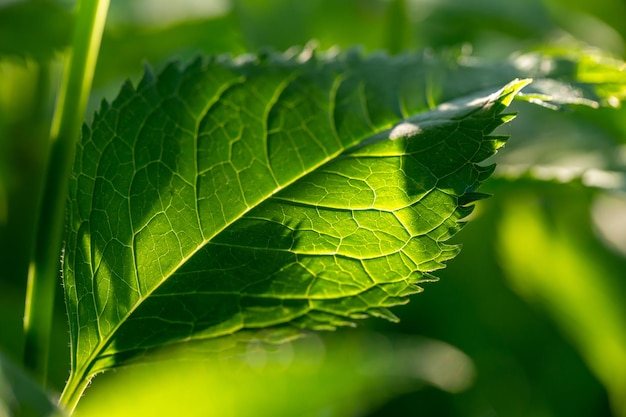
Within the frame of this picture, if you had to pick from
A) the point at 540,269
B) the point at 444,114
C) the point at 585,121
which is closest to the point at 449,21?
the point at 585,121

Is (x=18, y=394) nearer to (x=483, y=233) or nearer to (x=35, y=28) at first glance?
(x=35, y=28)

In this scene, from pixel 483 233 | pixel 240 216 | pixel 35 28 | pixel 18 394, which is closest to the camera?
pixel 18 394

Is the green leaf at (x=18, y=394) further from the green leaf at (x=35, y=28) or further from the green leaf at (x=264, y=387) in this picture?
the green leaf at (x=35, y=28)

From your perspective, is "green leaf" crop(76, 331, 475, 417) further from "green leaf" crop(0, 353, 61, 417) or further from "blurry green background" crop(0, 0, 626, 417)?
"blurry green background" crop(0, 0, 626, 417)

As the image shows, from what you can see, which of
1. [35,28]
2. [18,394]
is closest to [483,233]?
[35,28]

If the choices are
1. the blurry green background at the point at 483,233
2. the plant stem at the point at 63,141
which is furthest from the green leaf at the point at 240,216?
the blurry green background at the point at 483,233

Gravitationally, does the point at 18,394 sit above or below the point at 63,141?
below
